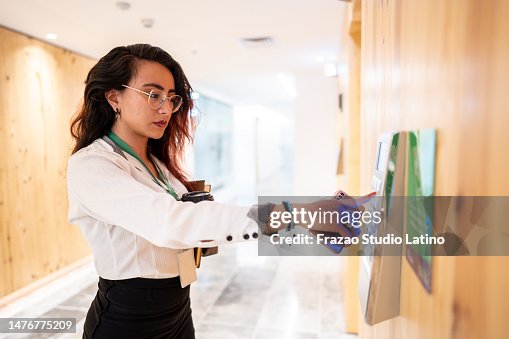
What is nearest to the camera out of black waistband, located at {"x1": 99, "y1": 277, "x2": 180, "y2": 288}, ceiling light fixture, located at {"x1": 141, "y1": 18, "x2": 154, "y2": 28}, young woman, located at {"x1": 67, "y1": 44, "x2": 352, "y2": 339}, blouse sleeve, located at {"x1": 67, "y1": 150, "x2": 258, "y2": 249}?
blouse sleeve, located at {"x1": 67, "y1": 150, "x2": 258, "y2": 249}

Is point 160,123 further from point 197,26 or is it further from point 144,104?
point 197,26

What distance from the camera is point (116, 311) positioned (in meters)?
1.10

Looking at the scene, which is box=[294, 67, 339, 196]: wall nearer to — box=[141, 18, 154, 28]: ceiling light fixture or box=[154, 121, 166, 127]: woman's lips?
box=[141, 18, 154, 28]: ceiling light fixture

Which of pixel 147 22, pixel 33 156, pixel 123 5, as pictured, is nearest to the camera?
pixel 123 5

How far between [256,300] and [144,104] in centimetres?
255

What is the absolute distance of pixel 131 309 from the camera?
43.3 inches

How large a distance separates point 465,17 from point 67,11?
3038mm

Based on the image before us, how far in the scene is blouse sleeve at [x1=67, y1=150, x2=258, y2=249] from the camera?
0.78m

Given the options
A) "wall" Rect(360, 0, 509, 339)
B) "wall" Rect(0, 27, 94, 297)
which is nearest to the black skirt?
"wall" Rect(360, 0, 509, 339)

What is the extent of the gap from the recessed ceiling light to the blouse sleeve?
2165 mm

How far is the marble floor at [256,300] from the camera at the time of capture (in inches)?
109

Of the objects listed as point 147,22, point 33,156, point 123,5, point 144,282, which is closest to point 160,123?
point 144,282

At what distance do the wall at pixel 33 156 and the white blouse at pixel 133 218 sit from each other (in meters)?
2.45

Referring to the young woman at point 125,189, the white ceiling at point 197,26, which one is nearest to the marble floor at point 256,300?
the young woman at point 125,189
